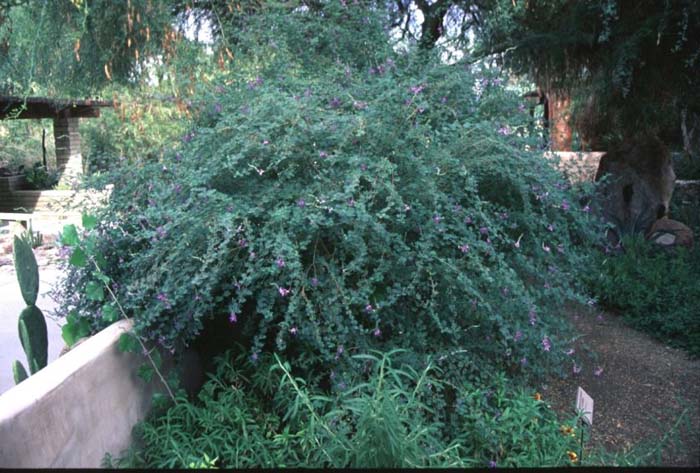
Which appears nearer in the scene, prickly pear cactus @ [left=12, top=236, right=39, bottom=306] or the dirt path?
the dirt path

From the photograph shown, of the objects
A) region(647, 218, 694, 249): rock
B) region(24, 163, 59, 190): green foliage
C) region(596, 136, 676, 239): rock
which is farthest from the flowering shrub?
region(24, 163, 59, 190): green foliage

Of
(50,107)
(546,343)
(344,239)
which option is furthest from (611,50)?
(50,107)

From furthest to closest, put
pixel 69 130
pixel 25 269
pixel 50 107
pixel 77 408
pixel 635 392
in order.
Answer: pixel 69 130 → pixel 50 107 → pixel 635 392 → pixel 25 269 → pixel 77 408

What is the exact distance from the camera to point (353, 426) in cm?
263

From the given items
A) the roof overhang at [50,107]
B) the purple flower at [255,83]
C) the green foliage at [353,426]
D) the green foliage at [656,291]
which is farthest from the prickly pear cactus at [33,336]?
the roof overhang at [50,107]

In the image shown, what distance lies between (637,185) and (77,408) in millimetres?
6363

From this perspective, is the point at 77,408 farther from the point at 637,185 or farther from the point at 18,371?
the point at 637,185

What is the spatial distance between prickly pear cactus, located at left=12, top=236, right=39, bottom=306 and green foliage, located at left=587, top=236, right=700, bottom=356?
368 cm

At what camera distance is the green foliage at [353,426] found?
227 cm

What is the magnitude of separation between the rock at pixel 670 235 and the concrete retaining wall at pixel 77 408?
5.35 meters

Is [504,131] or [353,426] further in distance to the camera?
[504,131]

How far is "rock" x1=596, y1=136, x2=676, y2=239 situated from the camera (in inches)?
271

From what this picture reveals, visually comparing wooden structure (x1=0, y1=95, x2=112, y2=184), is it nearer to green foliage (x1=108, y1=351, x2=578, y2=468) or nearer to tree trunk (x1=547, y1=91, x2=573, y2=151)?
tree trunk (x1=547, y1=91, x2=573, y2=151)

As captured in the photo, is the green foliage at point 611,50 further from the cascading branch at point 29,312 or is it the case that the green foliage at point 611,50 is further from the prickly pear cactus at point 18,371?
the prickly pear cactus at point 18,371
